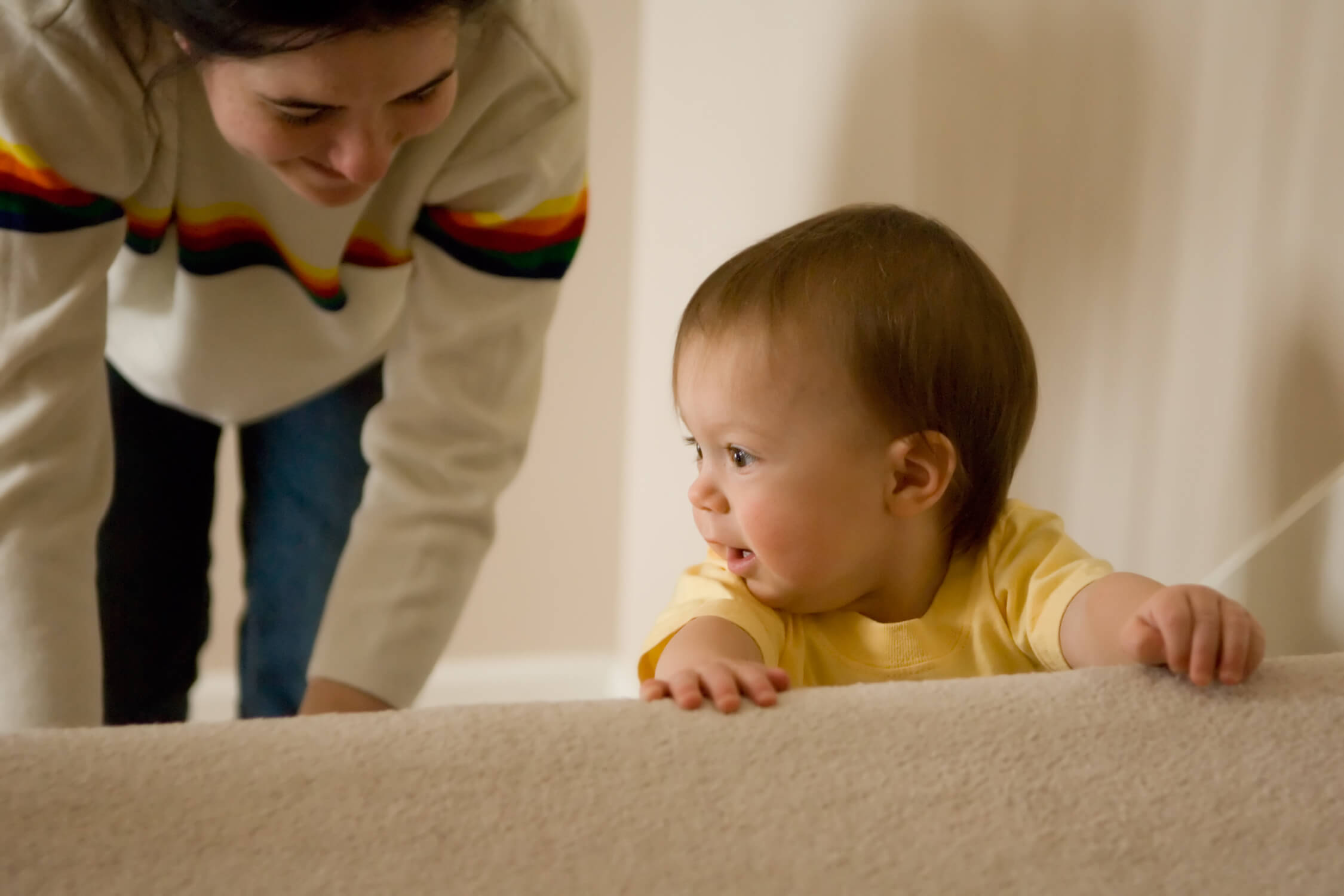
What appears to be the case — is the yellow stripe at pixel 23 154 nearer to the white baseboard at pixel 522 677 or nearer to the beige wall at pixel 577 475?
the beige wall at pixel 577 475

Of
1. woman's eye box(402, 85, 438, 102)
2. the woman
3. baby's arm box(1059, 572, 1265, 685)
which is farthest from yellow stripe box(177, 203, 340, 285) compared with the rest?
baby's arm box(1059, 572, 1265, 685)

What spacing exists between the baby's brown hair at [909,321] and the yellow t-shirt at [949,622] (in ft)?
0.11

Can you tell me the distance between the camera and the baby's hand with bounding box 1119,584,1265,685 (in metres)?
0.53

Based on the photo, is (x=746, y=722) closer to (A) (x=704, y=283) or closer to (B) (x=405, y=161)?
(A) (x=704, y=283)

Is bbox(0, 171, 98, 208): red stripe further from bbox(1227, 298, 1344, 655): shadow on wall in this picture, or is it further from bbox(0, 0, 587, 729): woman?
bbox(1227, 298, 1344, 655): shadow on wall

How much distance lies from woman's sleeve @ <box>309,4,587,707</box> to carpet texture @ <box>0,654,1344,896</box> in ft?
1.37

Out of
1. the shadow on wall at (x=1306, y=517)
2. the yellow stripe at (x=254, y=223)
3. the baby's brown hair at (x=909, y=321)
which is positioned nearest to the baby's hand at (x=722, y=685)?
the baby's brown hair at (x=909, y=321)

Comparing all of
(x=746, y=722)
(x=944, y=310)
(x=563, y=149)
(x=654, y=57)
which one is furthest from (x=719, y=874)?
(x=654, y=57)

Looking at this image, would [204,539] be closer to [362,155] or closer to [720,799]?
[362,155]

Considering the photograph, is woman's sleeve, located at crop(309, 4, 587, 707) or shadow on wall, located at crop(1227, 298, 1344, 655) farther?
woman's sleeve, located at crop(309, 4, 587, 707)

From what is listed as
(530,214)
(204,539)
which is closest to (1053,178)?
(530,214)

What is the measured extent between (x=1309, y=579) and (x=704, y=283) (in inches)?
15.8

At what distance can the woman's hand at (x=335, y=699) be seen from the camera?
872mm

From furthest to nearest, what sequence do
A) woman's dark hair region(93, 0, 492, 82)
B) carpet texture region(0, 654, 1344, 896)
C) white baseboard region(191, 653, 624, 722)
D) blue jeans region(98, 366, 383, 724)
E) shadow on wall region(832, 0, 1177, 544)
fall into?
white baseboard region(191, 653, 624, 722), blue jeans region(98, 366, 383, 724), shadow on wall region(832, 0, 1177, 544), woman's dark hair region(93, 0, 492, 82), carpet texture region(0, 654, 1344, 896)
